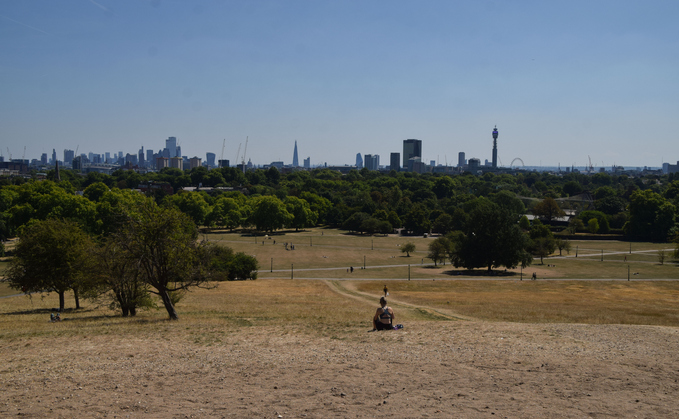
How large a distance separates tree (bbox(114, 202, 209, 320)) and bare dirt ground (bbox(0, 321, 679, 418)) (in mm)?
4833

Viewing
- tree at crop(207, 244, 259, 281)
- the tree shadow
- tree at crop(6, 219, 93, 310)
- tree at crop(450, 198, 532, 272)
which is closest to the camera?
tree at crop(6, 219, 93, 310)

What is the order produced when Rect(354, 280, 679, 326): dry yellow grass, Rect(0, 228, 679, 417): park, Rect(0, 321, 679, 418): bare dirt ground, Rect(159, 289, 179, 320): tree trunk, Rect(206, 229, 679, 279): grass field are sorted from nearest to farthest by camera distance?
Rect(0, 321, 679, 418): bare dirt ground, Rect(0, 228, 679, 417): park, Rect(159, 289, 179, 320): tree trunk, Rect(354, 280, 679, 326): dry yellow grass, Rect(206, 229, 679, 279): grass field

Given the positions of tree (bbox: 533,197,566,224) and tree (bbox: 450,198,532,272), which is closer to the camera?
tree (bbox: 450,198,532,272)

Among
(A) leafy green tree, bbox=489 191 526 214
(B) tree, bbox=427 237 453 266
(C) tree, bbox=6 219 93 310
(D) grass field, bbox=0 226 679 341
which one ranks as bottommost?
(D) grass field, bbox=0 226 679 341

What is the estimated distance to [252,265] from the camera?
189 ft

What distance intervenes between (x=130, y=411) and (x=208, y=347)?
18.3 feet

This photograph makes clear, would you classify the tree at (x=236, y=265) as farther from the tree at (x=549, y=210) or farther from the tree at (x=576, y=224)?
the tree at (x=549, y=210)

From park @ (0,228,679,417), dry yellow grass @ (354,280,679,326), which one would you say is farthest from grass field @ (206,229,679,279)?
park @ (0,228,679,417)

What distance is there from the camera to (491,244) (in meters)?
65.7

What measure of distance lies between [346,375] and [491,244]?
55.5 m

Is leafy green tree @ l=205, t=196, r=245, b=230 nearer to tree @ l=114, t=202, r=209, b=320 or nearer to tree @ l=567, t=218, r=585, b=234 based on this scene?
tree @ l=567, t=218, r=585, b=234

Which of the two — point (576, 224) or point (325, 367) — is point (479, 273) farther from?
point (576, 224)

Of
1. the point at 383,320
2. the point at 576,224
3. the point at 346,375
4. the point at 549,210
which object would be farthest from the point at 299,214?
the point at 346,375

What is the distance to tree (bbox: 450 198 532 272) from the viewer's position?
213ft
